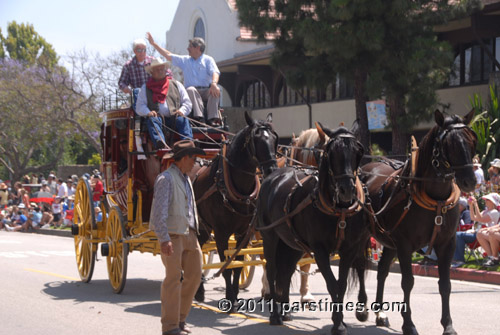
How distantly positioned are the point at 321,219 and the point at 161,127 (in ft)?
13.4

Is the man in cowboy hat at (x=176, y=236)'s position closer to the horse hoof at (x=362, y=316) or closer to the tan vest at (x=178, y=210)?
the tan vest at (x=178, y=210)

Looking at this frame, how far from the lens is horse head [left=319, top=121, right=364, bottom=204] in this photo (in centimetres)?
704

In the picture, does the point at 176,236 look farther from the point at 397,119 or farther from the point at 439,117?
the point at 397,119

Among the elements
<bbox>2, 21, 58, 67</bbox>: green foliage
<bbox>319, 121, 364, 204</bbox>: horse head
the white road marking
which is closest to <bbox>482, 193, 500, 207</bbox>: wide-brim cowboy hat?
<bbox>319, 121, 364, 204</bbox>: horse head

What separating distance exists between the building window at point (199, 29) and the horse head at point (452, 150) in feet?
103

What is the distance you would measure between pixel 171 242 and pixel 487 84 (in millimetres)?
16945

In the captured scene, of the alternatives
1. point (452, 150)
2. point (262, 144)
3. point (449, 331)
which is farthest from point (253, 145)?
point (449, 331)

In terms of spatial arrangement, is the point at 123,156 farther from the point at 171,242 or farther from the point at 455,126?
the point at 455,126

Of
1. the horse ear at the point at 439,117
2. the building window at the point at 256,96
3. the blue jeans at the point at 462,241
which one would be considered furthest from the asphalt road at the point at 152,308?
the building window at the point at 256,96

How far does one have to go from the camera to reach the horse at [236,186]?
921 centimetres

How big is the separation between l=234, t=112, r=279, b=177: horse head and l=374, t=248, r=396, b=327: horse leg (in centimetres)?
168

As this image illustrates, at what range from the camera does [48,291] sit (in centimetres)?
1120

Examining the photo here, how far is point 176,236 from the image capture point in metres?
7.29

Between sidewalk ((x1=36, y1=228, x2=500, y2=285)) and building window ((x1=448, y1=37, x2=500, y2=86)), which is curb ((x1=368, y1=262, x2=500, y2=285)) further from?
building window ((x1=448, y1=37, x2=500, y2=86))
